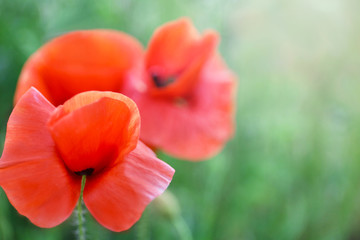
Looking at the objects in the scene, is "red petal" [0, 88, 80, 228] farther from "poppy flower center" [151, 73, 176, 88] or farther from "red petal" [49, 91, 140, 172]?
"poppy flower center" [151, 73, 176, 88]

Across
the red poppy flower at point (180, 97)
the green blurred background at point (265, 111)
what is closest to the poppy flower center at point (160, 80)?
the red poppy flower at point (180, 97)

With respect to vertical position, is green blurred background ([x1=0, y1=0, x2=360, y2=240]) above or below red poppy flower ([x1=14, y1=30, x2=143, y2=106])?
below

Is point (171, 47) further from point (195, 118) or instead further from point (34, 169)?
point (34, 169)

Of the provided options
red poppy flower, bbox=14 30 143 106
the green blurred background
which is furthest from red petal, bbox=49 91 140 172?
the green blurred background

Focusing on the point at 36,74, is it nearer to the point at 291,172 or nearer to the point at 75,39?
the point at 75,39

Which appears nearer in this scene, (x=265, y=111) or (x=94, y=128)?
(x=94, y=128)

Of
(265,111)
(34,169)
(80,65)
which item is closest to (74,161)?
(34,169)
